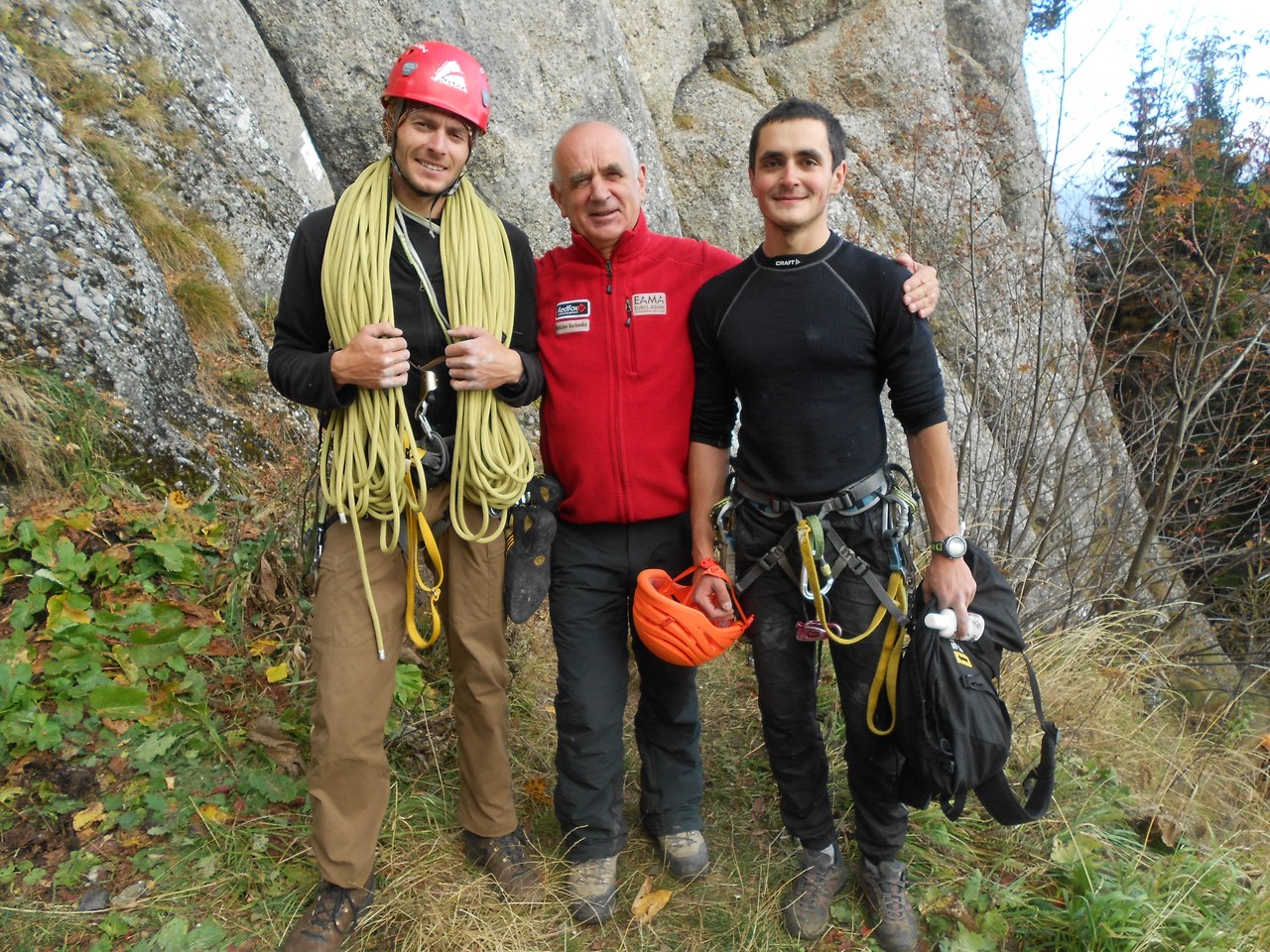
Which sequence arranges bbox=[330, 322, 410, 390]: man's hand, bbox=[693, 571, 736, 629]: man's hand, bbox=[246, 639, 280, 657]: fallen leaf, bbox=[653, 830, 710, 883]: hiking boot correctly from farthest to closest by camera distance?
bbox=[246, 639, 280, 657]: fallen leaf, bbox=[653, 830, 710, 883]: hiking boot, bbox=[693, 571, 736, 629]: man's hand, bbox=[330, 322, 410, 390]: man's hand

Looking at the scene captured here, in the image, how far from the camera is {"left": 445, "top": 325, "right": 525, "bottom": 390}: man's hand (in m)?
2.40

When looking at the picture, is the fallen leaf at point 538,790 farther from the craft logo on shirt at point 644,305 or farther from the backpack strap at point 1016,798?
the craft logo on shirt at point 644,305

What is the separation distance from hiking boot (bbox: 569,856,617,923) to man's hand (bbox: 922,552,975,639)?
4.70 ft

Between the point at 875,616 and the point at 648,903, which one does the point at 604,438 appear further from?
the point at 648,903

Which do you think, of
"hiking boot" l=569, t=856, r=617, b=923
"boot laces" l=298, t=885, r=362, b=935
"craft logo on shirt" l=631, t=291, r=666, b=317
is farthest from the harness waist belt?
"boot laces" l=298, t=885, r=362, b=935

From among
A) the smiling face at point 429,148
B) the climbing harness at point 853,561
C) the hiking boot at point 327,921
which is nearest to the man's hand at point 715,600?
the climbing harness at point 853,561

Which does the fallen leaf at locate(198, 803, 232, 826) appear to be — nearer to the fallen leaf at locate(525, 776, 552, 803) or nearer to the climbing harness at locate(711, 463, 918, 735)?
the fallen leaf at locate(525, 776, 552, 803)

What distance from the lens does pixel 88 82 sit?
4.75 metres

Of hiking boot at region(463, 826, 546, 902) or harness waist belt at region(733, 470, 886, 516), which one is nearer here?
→ harness waist belt at region(733, 470, 886, 516)

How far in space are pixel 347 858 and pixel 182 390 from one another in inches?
98.5

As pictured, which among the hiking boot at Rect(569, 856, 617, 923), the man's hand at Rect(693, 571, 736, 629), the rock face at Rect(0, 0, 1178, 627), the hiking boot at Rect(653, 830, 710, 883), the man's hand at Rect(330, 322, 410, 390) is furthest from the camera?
the rock face at Rect(0, 0, 1178, 627)

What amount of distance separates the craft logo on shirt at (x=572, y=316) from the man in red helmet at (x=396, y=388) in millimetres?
98

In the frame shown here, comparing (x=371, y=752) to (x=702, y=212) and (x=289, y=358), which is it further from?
(x=702, y=212)

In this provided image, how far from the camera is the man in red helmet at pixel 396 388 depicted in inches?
93.6
